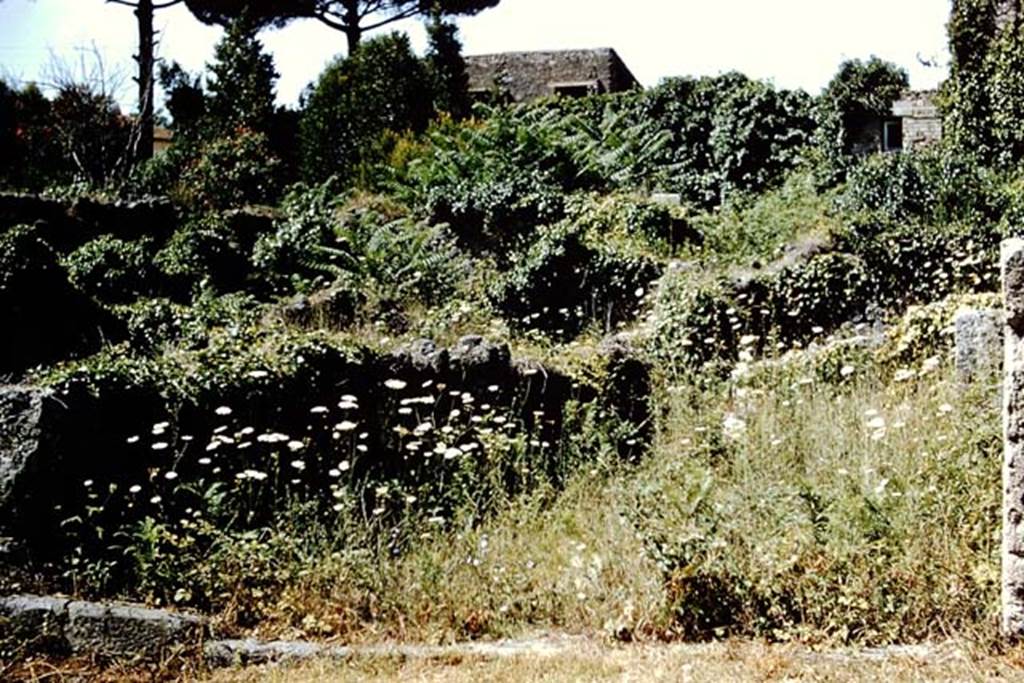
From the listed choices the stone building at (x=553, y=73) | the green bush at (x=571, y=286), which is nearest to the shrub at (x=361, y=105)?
the stone building at (x=553, y=73)

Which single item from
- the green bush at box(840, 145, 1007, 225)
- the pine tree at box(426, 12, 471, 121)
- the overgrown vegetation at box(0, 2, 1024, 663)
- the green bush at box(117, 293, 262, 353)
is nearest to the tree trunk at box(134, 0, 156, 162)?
the pine tree at box(426, 12, 471, 121)

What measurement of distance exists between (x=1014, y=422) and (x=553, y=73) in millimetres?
24587

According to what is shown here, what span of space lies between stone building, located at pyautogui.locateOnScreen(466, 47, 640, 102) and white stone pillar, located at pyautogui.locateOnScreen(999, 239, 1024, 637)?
78.2 ft

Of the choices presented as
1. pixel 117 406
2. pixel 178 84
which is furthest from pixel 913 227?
pixel 178 84

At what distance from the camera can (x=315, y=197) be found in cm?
1343

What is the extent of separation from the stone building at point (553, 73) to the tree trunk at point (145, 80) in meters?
7.80

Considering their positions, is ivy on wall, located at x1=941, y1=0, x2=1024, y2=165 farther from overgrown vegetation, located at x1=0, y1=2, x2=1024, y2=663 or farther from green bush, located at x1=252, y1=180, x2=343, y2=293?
green bush, located at x1=252, y1=180, x2=343, y2=293

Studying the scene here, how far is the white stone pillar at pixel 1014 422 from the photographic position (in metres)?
3.70

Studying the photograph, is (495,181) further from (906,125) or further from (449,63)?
(906,125)

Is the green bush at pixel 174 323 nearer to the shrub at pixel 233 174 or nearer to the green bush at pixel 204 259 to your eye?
the green bush at pixel 204 259

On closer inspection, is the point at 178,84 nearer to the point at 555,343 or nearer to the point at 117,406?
the point at 555,343

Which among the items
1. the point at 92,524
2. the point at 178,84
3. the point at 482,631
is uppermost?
the point at 178,84

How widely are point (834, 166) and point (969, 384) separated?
10.4 metres

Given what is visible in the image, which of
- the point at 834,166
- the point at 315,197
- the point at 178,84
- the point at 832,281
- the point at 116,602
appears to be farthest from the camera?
the point at 178,84
